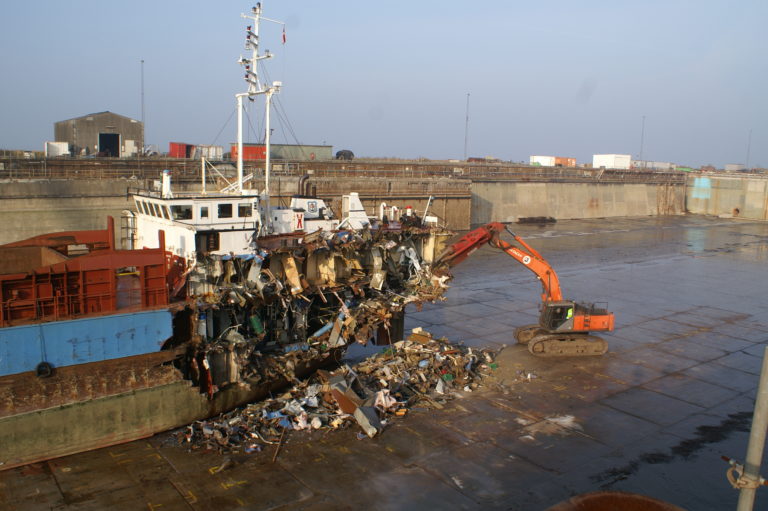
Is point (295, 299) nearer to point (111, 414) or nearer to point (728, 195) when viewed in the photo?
point (111, 414)

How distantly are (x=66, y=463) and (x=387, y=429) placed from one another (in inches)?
311

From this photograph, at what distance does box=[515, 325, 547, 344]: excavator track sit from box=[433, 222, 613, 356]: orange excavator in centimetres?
38

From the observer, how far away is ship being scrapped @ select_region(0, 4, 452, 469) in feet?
46.0

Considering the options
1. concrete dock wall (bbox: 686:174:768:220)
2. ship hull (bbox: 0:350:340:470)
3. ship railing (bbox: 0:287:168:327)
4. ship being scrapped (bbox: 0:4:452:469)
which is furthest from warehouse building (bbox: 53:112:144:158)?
concrete dock wall (bbox: 686:174:768:220)

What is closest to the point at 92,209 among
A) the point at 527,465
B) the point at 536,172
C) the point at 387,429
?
the point at 387,429

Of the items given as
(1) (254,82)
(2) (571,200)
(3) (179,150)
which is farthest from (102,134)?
(2) (571,200)

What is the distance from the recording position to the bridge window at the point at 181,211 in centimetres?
1678

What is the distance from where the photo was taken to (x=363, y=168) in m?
60.0

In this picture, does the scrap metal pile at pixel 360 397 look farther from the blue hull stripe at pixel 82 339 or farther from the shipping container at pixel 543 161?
the shipping container at pixel 543 161

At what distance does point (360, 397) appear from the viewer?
1686 cm

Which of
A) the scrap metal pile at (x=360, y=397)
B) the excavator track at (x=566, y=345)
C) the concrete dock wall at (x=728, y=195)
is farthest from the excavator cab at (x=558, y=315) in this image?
the concrete dock wall at (x=728, y=195)

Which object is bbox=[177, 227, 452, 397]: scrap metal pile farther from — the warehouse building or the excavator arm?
the warehouse building

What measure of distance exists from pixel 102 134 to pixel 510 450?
51649mm

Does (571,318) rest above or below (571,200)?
below
